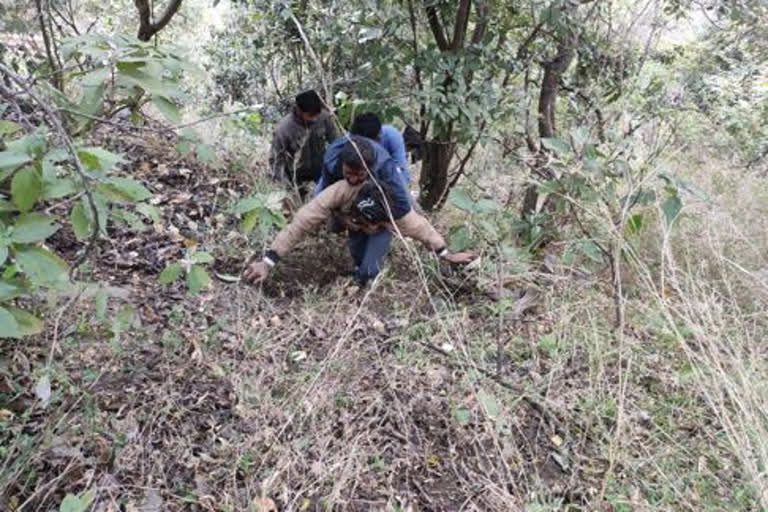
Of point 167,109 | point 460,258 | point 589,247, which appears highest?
point 167,109

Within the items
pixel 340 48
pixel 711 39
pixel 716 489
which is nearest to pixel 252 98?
pixel 340 48

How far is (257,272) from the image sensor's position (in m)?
2.95

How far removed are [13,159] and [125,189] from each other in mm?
246

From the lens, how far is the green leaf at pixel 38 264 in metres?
1.38

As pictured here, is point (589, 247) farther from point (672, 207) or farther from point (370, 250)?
point (370, 250)

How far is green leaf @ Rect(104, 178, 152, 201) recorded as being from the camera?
1454 mm

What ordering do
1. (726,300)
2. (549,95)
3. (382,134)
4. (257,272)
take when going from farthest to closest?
1. (549,95)
2. (382,134)
3. (726,300)
4. (257,272)

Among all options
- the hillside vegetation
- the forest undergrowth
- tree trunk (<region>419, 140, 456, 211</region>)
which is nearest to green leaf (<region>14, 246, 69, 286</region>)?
the hillside vegetation

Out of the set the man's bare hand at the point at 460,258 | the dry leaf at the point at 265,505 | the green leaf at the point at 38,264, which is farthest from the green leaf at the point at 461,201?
the green leaf at the point at 38,264

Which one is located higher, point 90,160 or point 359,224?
point 90,160

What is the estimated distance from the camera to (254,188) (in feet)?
12.8

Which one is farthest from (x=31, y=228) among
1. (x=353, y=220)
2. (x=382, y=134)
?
(x=382, y=134)

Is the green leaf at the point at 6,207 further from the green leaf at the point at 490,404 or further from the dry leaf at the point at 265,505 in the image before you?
the green leaf at the point at 490,404

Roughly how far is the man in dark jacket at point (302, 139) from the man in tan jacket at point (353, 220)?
747 millimetres
